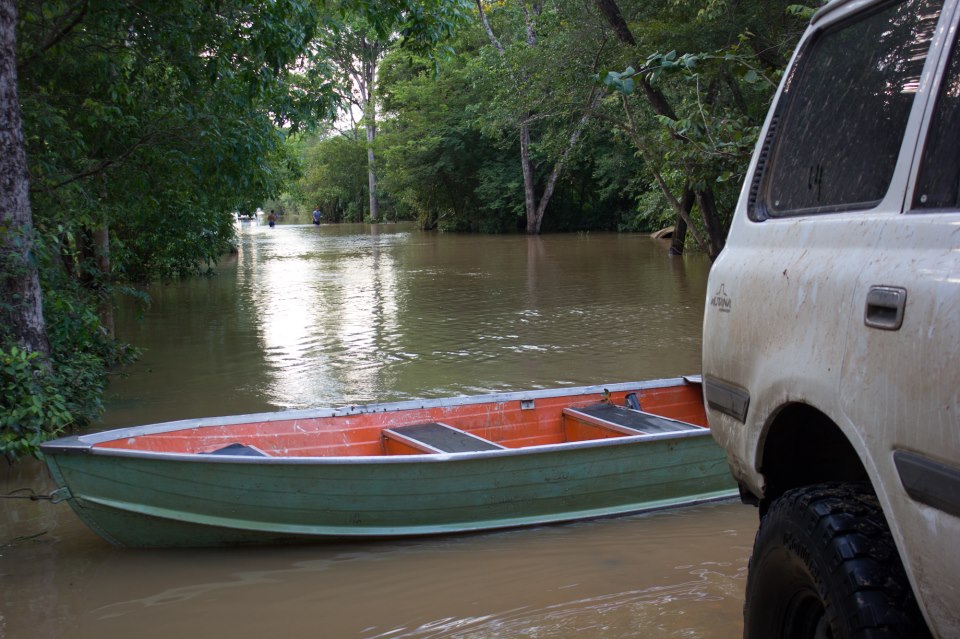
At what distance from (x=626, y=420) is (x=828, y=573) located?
16.0ft

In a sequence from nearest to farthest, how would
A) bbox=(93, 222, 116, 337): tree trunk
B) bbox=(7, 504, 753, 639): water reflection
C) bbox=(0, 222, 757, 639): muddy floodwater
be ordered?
bbox=(7, 504, 753, 639): water reflection → bbox=(0, 222, 757, 639): muddy floodwater → bbox=(93, 222, 116, 337): tree trunk

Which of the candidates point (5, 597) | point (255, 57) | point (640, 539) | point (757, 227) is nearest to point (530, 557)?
point (640, 539)

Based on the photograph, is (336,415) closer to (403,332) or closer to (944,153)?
(944,153)

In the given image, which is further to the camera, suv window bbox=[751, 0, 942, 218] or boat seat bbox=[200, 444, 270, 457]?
boat seat bbox=[200, 444, 270, 457]

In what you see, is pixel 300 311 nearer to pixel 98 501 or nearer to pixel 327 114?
pixel 327 114

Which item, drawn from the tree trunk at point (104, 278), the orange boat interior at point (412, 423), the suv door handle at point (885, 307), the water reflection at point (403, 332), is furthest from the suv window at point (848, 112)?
the tree trunk at point (104, 278)

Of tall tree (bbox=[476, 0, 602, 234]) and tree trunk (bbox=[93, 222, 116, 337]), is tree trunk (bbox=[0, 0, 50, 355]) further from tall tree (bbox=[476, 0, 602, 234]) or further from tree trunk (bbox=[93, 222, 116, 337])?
tall tree (bbox=[476, 0, 602, 234])

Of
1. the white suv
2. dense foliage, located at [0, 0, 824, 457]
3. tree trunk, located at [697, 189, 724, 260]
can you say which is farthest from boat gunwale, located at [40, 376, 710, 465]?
tree trunk, located at [697, 189, 724, 260]

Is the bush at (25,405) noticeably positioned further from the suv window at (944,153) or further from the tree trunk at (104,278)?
the suv window at (944,153)

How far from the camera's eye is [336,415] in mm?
6680

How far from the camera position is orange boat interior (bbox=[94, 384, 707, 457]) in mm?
6137

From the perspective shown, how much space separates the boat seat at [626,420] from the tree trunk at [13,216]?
443cm

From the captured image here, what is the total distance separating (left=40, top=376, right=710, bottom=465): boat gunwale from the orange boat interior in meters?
0.03

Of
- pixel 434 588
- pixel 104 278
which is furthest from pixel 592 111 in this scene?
pixel 434 588
